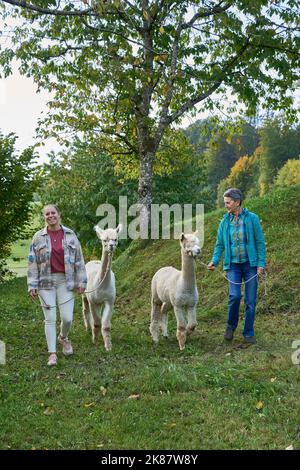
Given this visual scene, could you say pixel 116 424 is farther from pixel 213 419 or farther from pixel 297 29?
pixel 297 29

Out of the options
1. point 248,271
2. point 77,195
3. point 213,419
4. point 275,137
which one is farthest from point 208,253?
point 275,137

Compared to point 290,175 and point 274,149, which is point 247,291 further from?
point 274,149

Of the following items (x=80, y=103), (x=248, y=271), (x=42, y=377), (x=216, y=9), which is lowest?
(x=42, y=377)

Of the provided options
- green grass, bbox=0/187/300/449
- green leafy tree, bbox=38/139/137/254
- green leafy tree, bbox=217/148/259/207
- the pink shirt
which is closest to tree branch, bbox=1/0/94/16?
the pink shirt

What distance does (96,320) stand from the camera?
886cm

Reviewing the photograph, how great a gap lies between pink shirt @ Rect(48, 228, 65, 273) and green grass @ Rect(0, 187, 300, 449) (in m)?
1.29

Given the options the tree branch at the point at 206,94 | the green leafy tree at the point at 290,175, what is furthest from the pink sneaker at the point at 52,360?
the green leafy tree at the point at 290,175

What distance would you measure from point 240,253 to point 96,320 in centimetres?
249

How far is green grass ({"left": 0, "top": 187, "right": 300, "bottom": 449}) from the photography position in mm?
5027

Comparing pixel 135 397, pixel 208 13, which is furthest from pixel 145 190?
pixel 135 397

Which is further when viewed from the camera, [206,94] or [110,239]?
[206,94]

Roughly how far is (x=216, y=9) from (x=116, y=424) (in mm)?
13775

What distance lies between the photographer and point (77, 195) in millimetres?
37500
